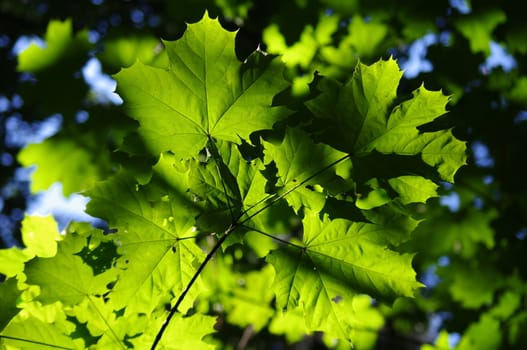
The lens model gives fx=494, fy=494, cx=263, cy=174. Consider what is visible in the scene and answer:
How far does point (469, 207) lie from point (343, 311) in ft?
7.33

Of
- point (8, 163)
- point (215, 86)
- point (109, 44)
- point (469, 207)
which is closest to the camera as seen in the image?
point (215, 86)

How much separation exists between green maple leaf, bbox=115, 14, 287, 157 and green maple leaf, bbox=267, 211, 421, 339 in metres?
0.26

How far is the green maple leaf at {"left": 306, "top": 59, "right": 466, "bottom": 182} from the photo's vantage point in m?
0.94

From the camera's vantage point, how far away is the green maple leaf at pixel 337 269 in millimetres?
1010

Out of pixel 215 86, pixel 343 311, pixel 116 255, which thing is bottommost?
pixel 343 311

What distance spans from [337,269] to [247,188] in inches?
10.0

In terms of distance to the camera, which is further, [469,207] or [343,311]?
[469,207]

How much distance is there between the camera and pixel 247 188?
97 cm

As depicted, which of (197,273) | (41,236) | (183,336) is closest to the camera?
(197,273)

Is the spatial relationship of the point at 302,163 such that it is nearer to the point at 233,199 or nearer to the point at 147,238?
the point at 233,199

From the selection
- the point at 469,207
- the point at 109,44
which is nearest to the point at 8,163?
the point at 109,44

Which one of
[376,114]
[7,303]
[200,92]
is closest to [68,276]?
[7,303]

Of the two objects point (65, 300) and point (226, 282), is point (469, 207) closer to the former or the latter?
point (226, 282)

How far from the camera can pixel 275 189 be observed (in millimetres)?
979
